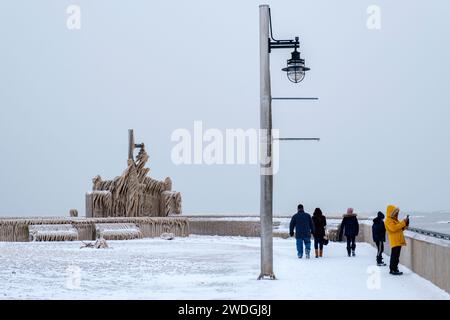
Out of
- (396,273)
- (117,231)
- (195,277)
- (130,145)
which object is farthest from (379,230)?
(130,145)

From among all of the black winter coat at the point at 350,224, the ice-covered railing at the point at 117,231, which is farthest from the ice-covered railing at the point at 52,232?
the black winter coat at the point at 350,224

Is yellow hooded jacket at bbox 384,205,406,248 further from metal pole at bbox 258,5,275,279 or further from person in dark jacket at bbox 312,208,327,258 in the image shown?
person in dark jacket at bbox 312,208,327,258

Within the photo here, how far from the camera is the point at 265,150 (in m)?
15.7

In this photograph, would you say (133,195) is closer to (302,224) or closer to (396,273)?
(302,224)

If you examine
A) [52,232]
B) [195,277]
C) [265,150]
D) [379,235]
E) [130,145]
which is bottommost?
[195,277]

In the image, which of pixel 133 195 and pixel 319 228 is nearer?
pixel 319 228

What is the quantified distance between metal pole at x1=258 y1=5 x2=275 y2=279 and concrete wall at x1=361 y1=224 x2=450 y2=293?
319 centimetres

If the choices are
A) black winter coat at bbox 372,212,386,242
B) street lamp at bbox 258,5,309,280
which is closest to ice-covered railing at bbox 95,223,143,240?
black winter coat at bbox 372,212,386,242

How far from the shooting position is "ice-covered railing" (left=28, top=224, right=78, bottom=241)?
3194cm

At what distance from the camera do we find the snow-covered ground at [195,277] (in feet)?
42.5

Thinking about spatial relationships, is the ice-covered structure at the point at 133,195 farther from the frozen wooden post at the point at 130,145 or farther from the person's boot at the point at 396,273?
the person's boot at the point at 396,273

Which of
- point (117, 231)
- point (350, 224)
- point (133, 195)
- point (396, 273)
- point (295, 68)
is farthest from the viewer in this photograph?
point (133, 195)

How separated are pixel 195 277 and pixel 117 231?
58.0 ft

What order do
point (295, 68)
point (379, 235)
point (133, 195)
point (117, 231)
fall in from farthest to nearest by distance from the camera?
point (133, 195) < point (117, 231) < point (379, 235) < point (295, 68)
